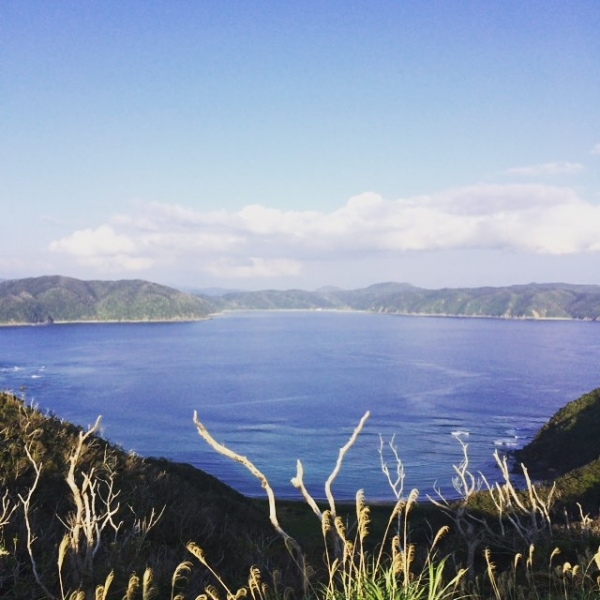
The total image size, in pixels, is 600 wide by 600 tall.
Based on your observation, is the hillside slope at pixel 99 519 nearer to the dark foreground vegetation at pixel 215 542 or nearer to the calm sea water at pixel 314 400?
the dark foreground vegetation at pixel 215 542

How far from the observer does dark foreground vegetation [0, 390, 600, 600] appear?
3932mm

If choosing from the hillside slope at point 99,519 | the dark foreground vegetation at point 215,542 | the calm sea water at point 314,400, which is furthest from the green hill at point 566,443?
the hillside slope at point 99,519

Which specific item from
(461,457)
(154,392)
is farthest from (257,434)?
(154,392)

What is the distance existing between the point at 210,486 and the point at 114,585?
1173 inches

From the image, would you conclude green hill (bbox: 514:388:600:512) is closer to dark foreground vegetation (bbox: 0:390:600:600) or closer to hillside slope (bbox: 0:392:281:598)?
dark foreground vegetation (bbox: 0:390:600:600)

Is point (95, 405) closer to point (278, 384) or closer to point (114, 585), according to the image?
point (278, 384)

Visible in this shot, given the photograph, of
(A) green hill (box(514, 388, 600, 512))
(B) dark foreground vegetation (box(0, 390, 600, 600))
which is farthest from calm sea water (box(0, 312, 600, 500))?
(B) dark foreground vegetation (box(0, 390, 600, 600))

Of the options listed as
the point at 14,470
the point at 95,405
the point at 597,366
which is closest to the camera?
the point at 14,470

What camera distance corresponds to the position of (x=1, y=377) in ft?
380

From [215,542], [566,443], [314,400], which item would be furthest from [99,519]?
[314,400]

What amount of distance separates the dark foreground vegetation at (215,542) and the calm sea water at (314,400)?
34.3 metres

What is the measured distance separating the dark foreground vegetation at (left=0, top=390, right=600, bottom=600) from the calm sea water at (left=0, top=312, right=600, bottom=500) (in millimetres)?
34313

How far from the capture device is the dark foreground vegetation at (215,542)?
12.9 ft

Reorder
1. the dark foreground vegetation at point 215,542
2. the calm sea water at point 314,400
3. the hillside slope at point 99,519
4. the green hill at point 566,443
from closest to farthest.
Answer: the dark foreground vegetation at point 215,542, the hillside slope at point 99,519, the green hill at point 566,443, the calm sea water at point 314,400
